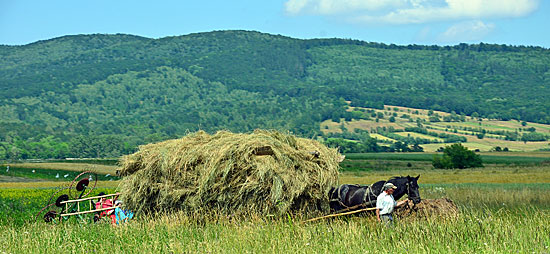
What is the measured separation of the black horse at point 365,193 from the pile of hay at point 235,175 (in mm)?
442

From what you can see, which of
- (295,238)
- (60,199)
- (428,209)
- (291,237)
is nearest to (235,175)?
(291,237)

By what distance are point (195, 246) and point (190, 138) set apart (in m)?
4.23

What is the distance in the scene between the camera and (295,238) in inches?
459

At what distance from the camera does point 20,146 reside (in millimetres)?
142250

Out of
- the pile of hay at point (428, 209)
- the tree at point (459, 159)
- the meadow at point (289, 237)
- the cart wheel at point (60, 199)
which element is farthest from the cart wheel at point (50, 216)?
the tree at point (459, 159)

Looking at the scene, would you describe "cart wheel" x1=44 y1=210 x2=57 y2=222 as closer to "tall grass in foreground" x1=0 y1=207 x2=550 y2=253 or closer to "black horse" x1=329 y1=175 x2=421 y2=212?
"tall grass in foreground" x1=0 y1=207 x2=550 y2=253

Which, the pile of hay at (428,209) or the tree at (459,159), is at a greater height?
the pile of hay at (428,209)

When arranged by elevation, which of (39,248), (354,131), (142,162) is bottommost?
(354,131)

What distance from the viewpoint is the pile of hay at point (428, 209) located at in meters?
13.9

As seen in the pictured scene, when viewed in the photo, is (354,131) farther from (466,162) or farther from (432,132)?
(466,162)

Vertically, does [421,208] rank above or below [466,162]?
above

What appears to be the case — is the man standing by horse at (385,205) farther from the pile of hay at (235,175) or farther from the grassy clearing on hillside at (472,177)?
the grassy clearing on hillside at (472,177)

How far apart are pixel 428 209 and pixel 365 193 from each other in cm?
151

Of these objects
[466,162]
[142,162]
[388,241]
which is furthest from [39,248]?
[466,162]
